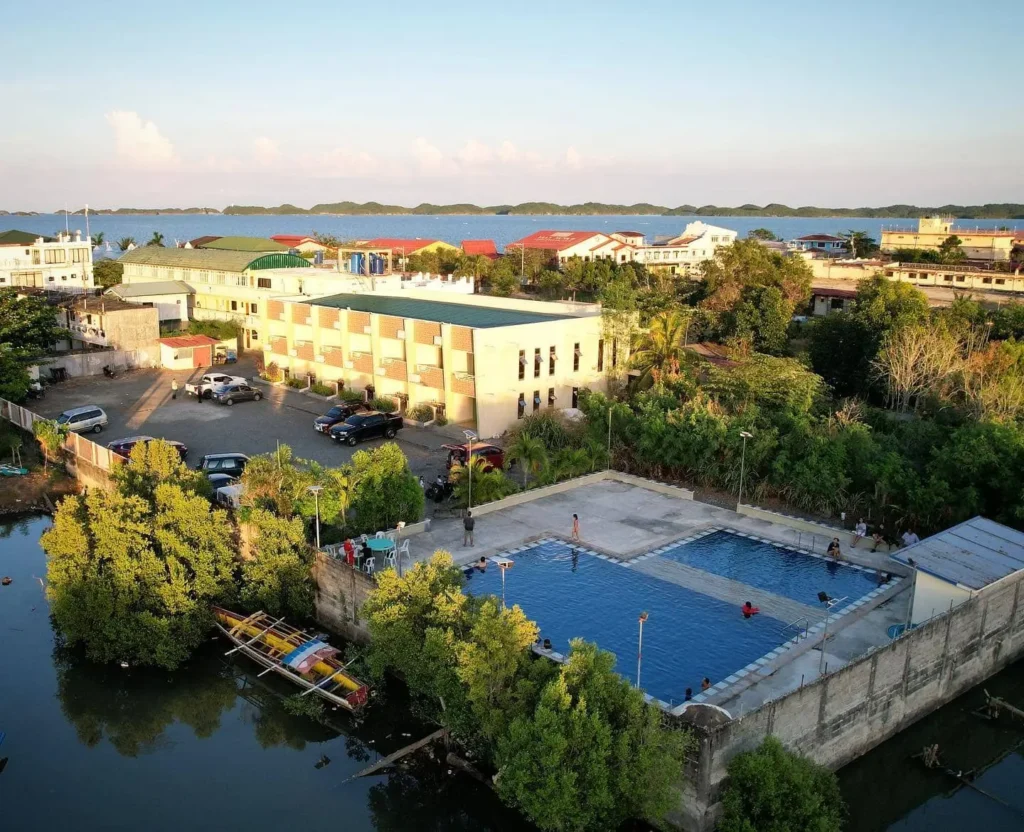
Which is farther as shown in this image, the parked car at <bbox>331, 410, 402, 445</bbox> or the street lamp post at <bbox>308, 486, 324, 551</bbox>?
the parked car at <bbox>331, 410, 402, 445</bbox>

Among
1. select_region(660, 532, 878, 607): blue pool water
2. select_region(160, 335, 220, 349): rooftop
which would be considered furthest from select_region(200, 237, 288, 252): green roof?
select_region(660, 532, 878, 607): blue pool water

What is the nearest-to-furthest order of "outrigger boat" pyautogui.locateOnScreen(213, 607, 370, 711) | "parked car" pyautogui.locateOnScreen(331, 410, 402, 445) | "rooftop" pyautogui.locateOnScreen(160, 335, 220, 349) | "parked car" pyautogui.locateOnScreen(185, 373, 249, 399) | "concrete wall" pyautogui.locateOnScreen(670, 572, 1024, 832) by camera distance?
"concrete wall" pyautogui.locateOnScreen(670, 572, 1024, 832) < "outrigger boat" pyautogui.locateOnScreen(213, 607, 370, 711) < "parked car" pyautogui.locateOnScreen(331, 410, 402, 445) < "parked car" pyautogui.locateOnScreen(185, 373, 249, 399) < "rooftop" pyautogui.locateOnScreen(160, 335, 220, 349)

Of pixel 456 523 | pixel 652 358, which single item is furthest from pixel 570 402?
pixel 456 523

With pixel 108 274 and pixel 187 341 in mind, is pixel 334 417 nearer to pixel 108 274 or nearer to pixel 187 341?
pixel 187 341

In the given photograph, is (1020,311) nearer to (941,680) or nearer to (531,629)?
(941,680)

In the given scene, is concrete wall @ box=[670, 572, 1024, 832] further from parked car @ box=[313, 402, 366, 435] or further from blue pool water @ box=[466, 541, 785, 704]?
parked car @ box=[313, 402, 366, 435]

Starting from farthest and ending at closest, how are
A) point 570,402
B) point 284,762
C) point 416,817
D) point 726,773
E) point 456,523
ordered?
point 570,402, point 456,523, point 284,762, point 416,817, point 726,773

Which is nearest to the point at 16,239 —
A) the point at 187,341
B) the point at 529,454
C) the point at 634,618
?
the point at 187,341
